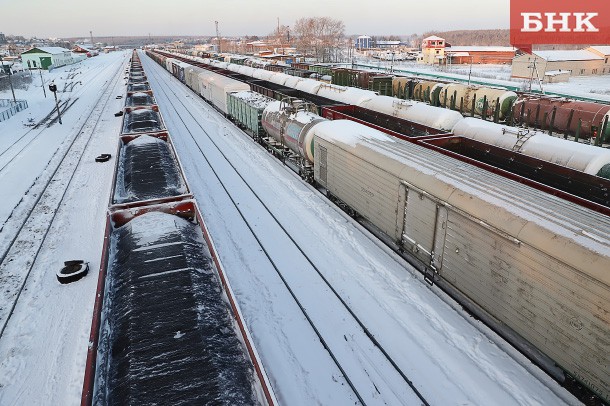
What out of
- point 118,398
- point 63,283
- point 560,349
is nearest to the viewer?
point 118,398

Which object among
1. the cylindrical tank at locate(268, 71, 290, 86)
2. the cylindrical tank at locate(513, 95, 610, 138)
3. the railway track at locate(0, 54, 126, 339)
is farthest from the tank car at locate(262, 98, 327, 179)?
the cylindrical tank at locate(268, 71, 290, 86)

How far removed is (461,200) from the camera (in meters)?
9.46

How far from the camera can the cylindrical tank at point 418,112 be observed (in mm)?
21188

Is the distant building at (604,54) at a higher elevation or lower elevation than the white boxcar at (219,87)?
higher

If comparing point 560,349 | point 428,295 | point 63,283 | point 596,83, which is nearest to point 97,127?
point 63,283

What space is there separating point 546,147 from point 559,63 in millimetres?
71059

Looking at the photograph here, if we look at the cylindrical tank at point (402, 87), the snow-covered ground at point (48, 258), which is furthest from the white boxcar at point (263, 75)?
the snow-covered ground at point (48, 258)

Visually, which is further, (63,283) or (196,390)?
(63,283)

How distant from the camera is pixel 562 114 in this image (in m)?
27.7

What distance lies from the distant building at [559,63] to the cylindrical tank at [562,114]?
4242cm

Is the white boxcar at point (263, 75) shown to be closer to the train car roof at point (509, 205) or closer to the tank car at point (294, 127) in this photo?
the tank car at point (294, 127)

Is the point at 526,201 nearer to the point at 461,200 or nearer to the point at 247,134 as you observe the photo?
the point at 461,200

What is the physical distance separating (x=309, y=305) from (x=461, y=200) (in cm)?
511

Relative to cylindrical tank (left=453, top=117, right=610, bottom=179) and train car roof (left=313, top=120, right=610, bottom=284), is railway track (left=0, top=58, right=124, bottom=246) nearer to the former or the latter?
train car roof (left=313, top=120, right=610, bottom=284)
